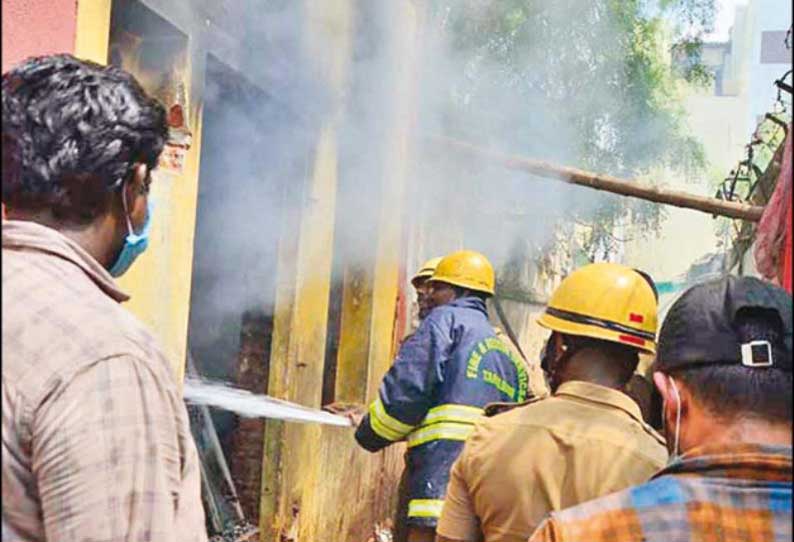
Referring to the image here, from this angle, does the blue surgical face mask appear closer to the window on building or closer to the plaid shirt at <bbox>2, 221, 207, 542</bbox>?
the plaid shirt at <bbox>2, 221, 207, 542</bbox>

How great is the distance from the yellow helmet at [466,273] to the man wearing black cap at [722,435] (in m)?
3.77

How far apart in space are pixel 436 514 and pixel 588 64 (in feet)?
33.6

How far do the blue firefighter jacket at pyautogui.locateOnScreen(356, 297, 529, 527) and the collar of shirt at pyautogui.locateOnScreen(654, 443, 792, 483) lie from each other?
3278mm

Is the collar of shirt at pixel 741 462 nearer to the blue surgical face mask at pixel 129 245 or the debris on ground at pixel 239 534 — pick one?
the blue surgical face mask at pixel 129 245

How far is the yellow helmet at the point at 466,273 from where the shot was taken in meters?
5.46

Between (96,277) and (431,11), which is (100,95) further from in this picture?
(431,11)

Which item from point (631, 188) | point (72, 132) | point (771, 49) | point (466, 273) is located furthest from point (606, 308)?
point (771, 49)

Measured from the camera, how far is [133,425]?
4.99ft

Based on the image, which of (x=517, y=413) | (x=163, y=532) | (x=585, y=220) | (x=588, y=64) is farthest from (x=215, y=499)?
(x=585, y=220)

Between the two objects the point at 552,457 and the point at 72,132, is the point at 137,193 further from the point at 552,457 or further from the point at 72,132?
the point at 552,457

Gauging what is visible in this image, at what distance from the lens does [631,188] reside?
6332mm

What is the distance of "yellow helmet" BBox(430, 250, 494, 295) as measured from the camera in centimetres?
546

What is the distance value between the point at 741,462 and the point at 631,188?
16.4 ft

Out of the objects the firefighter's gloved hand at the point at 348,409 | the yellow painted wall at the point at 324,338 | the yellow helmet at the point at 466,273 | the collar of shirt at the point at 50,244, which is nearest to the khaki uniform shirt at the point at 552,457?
the collar of shirt at the point at 50,244
